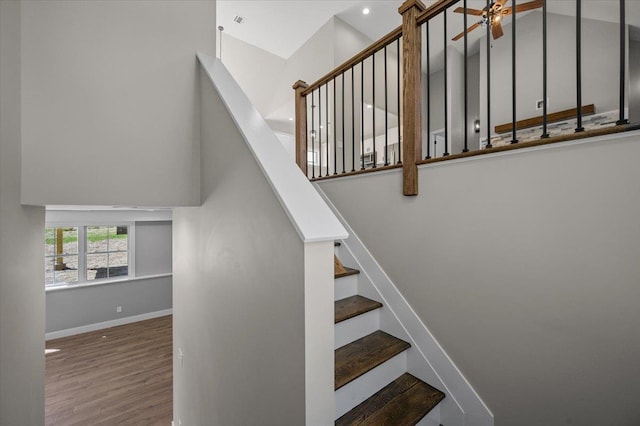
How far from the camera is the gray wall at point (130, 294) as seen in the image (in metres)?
4.73

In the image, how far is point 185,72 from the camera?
1604 millimetres

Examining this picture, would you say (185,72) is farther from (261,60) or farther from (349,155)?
(261,60)

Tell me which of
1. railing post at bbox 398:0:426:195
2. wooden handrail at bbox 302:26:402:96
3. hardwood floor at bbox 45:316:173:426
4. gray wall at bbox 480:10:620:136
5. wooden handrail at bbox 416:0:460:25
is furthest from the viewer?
gray wall at bbox 480:10:620:136

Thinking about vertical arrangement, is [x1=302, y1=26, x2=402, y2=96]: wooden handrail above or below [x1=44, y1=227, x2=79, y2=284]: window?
above

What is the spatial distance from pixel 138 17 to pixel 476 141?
19.0ft

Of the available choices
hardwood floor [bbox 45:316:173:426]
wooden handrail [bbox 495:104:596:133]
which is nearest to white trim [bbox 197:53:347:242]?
hardwood floor [bbox 45:316:173:426]

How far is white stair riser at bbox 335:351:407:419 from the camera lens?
128 cm

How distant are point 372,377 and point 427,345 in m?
0.41

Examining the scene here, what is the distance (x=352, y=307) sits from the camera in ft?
5.67

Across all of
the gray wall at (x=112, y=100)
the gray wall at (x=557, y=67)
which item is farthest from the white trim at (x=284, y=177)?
the gray wall at (x=557, y=67)

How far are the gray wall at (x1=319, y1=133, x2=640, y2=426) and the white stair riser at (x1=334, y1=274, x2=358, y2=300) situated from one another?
1.34 ft

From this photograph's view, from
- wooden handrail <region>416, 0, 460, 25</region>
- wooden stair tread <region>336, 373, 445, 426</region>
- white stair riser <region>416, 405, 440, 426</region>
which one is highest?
wooden handrail <region>416, 0, 460, 25</region>

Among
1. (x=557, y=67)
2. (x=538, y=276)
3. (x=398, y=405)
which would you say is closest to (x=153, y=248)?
(x=398, y=405)

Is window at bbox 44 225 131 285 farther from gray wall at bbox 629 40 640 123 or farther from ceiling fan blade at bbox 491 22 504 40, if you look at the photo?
gray wall at bbox 629 40 640 123
